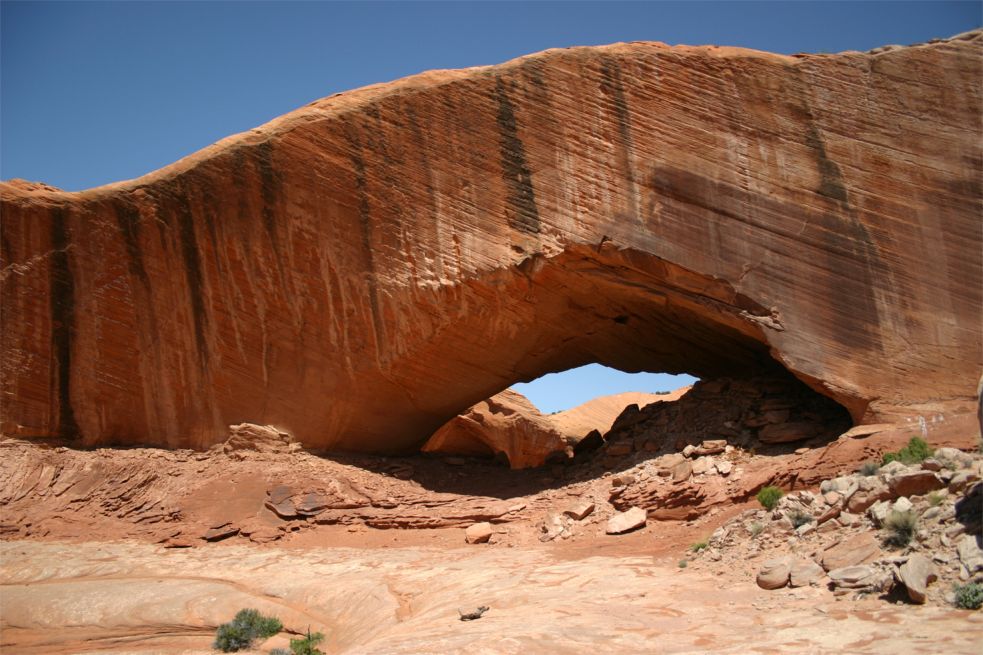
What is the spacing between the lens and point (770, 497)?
10289mm

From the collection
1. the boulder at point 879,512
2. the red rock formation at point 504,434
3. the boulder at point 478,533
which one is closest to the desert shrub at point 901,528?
the boulder at point 879,512

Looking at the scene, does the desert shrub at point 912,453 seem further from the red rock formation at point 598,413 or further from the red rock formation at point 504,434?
the red rock formation at point 598,413

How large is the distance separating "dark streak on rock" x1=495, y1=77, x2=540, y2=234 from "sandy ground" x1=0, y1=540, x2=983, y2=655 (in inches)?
202

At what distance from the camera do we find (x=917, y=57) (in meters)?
12.2

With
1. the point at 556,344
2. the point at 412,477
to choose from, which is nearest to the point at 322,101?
the point at 556,344

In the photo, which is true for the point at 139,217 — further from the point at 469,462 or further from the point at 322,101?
the point at 469,462

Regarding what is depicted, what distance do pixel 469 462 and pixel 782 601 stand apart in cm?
1021

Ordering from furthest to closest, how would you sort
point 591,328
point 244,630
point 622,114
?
point 591,328 < point 622,114 < point 244,630

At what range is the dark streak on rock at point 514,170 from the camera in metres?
13.0

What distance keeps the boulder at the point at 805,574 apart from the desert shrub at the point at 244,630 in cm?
604

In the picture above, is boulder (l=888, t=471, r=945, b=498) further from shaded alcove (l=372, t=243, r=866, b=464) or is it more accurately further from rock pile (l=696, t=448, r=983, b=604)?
shaded alcove (l=372, t=243, r=866, b=464)

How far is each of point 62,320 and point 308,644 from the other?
8.26m

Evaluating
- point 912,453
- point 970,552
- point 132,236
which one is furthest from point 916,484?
point 132,236

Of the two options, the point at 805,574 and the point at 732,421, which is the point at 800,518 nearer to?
the point at 805,574
